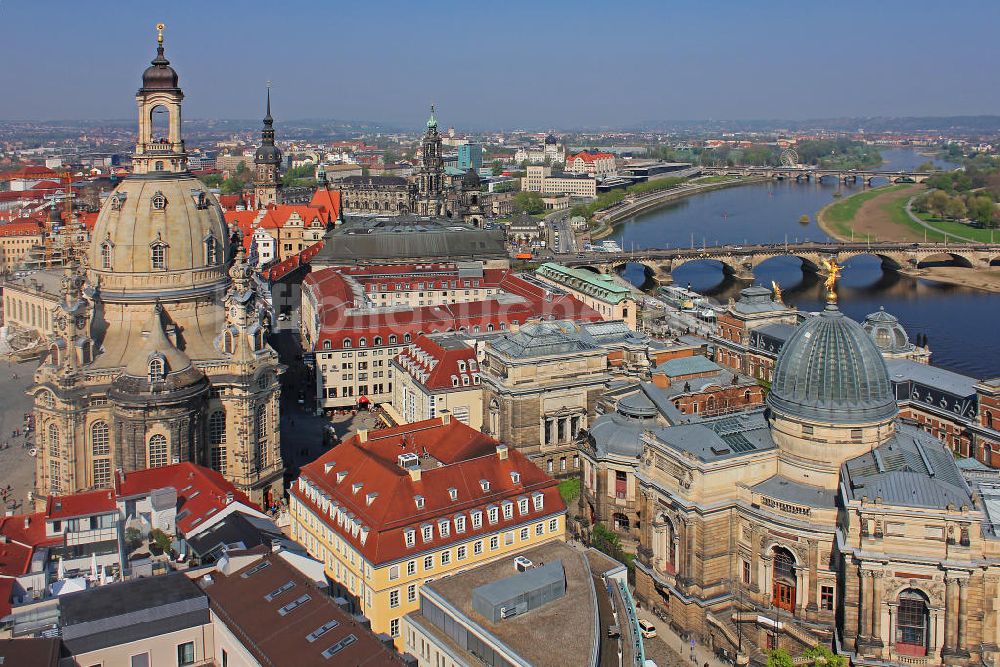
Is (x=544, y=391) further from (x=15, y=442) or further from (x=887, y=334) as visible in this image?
(x=15, y=442)

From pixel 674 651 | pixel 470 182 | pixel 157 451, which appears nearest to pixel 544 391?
pixel 674 651

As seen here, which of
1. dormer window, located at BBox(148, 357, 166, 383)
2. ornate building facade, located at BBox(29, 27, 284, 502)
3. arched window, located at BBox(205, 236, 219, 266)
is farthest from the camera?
arched window, located at BBox(205, 236, 219, 266)

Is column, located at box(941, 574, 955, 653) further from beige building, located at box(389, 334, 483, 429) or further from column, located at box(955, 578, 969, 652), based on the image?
beige building, located at box(389, 334, 483, 429)

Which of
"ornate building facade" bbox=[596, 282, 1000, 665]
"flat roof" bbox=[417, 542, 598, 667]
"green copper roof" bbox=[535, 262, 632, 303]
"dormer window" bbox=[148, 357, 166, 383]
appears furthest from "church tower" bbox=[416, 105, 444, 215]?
"flat roof" bbox=[417, 542, 598, 667]

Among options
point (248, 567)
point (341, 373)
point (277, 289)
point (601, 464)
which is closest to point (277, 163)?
point (277, 289)

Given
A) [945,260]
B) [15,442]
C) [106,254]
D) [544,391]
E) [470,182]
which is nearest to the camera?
[106,254]

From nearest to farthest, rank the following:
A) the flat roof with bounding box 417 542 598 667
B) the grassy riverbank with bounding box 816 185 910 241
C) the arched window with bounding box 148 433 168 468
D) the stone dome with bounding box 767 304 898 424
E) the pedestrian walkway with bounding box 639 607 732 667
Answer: the flat roof with bounding box 417 542 598 667
the pedestrian walkway with bounding box 639 607 732 667
the stone dome with bounding box 767 304 898 424
the arched window with bounding box 148 433 168 468
the grassy riverbank with bounding box 816 185 910 241

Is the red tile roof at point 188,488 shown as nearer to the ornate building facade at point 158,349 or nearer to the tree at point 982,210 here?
the ornate building facade at point 158,349
